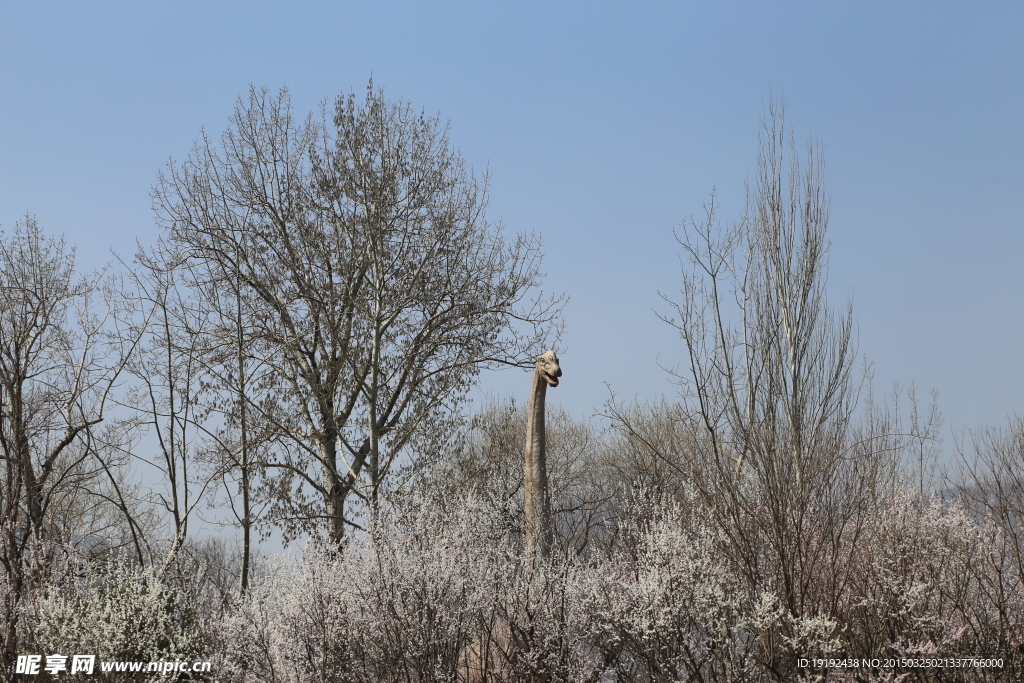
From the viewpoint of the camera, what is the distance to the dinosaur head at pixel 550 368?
6.79m

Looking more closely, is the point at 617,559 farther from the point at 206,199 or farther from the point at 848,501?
the point at 206,199

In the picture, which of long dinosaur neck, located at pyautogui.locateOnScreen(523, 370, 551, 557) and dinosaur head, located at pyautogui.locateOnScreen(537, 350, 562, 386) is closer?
long dinosaur neck, located at pyautogui.locateOnScreen(523, 370, 551, 557)

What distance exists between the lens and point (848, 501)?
5758mm

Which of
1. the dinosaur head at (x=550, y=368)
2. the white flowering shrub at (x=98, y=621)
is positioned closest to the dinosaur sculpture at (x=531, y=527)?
the dinosaur head at (x=550, y=368)

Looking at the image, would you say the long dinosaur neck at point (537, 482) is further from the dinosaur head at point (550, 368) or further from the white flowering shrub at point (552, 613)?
the white flowering shrub at point (552, 613)

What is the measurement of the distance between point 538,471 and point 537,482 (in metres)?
0.11

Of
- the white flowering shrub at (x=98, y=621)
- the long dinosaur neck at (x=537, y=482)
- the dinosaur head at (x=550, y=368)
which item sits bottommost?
the white flowering shrub at (x=98, y=621)

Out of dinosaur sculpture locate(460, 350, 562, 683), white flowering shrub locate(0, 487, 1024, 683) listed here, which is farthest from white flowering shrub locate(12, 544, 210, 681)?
dinosaur sculpture locate(460, 350, 562, 683)

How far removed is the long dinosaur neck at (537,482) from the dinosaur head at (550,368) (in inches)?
2.7

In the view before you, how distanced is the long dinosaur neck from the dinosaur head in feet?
Result: 0.22

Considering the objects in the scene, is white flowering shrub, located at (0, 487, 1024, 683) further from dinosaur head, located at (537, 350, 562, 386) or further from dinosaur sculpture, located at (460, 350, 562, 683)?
dinosaur head, located at (537, 350, 562, 386)

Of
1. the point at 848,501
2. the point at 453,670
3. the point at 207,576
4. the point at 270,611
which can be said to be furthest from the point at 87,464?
the point at 848,501

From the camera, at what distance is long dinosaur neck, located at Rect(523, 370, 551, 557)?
6.16 metres

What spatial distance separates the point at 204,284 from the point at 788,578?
9.30 metres
